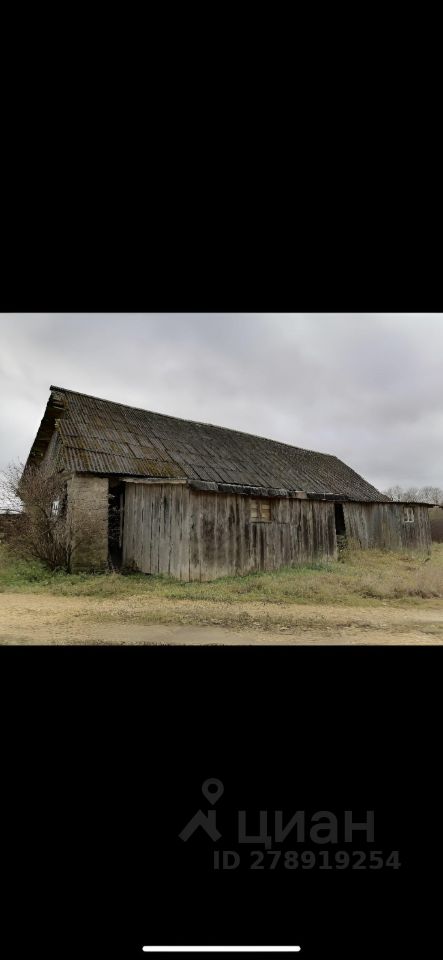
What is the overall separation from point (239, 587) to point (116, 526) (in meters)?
4.40

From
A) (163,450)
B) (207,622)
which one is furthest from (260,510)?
(207,622)

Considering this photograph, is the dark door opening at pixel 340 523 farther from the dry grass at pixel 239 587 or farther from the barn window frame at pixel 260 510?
the dry grass at pixel 239 587

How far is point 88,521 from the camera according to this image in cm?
1110

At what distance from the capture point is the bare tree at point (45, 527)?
10.9m

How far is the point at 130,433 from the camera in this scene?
14375 millimetres

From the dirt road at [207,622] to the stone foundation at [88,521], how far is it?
2.96 metres
